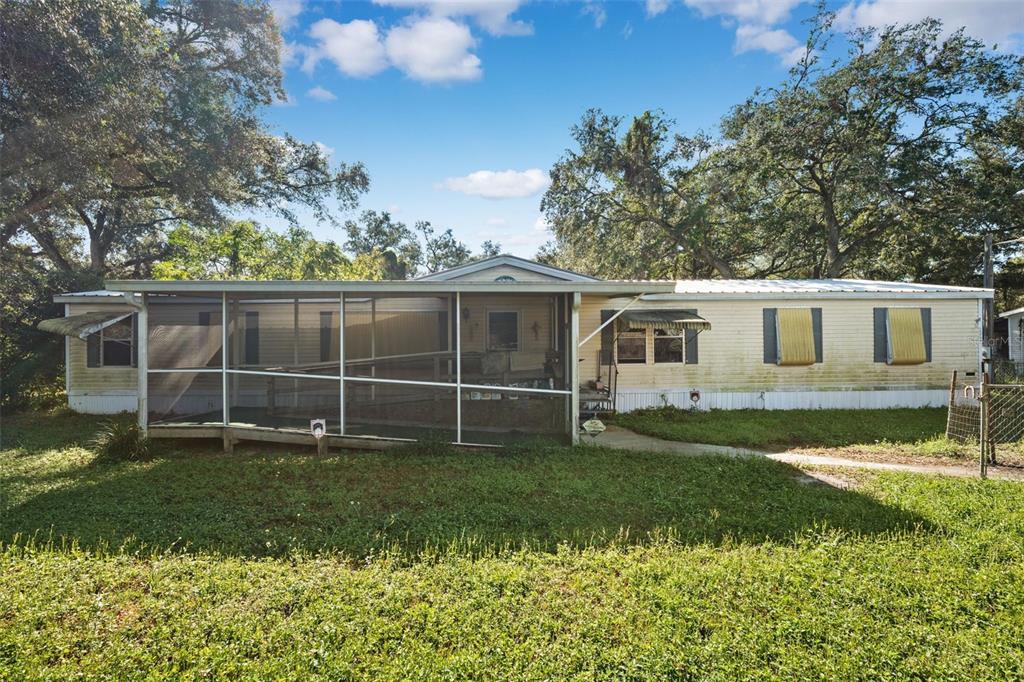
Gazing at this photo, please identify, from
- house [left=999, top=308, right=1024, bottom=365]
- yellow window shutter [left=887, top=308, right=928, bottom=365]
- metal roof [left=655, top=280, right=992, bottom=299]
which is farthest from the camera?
house [left=999, top=308, right=1024, bottom=365]

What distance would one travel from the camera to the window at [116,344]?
11.2 metres

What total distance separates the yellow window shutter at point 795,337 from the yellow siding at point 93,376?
14575 millimetres

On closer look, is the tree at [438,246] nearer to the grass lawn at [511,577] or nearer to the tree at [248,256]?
the tree at [248,256]

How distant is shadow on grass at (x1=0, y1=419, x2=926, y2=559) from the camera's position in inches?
184

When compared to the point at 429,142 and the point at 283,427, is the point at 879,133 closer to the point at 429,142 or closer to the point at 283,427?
the point at 429,142

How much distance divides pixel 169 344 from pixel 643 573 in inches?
314

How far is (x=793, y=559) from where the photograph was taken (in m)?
4.17

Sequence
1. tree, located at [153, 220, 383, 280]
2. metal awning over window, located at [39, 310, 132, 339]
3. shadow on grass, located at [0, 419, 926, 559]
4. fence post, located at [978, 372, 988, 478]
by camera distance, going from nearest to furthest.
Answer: shadow on grass, located at [0, 419, 926, 559] → fence post, located at [978, 372, 988, 478] → metal awning over window, located at [39, 310, 132, 339] → tree, located at [153, 220, 383, 280]

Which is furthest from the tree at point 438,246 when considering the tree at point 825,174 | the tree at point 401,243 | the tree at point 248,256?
the tree at point 825,174

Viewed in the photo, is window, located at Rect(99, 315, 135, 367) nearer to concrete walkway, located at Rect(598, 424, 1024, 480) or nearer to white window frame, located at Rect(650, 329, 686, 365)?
concrete walkway, located at Rect(598, 424, 1024, 480)

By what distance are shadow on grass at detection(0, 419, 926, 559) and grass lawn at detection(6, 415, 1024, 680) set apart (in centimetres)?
4

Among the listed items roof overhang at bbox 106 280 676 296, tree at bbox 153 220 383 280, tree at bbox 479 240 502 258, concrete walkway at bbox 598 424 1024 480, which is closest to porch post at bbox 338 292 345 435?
roof overhang at bbox 106 280 676 296

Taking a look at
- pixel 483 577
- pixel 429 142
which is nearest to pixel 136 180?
pixel 429 142

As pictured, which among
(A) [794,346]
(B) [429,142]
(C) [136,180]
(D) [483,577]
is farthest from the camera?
(B) [429,142]
